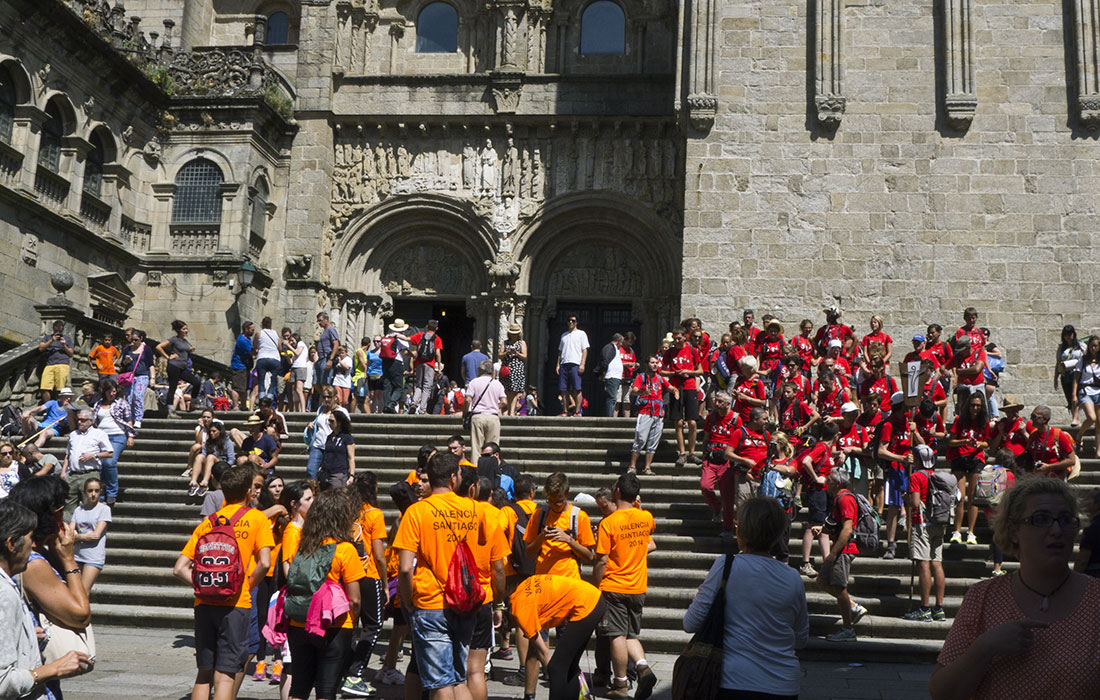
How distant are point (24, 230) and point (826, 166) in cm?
1465

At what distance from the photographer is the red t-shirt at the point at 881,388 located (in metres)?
11.7

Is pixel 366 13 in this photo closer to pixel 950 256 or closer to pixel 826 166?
pixel 826 166

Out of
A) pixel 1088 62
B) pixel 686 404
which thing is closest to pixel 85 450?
pixel 686 404

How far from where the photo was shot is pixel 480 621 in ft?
22.6

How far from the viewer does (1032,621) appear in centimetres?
312

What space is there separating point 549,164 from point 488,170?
141cm

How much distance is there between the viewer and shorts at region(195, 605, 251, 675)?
20.5 ft

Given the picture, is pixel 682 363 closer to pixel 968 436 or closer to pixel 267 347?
pixel 968 436

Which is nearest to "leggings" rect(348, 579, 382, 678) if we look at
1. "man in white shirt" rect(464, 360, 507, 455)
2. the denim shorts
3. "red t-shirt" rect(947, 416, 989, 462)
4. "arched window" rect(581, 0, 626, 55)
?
the denim shorts

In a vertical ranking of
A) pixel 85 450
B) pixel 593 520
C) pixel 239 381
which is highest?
pixel 239 381

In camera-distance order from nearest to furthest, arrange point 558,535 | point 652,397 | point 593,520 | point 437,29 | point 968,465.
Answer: point 558,535
point 968,465
point 593,520
point 652,397
point 437,29

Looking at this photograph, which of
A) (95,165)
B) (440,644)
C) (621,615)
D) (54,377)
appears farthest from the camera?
(95,165)

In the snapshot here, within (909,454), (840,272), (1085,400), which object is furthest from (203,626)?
(840,272)

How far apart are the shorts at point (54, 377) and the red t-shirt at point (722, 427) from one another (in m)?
9.86
